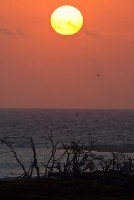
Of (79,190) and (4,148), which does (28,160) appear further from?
(79,190)

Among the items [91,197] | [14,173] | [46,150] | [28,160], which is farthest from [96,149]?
[91,197]

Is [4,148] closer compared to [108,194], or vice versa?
[108,194]

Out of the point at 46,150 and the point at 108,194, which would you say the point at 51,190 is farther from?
the point at 46,150

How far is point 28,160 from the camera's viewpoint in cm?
9181

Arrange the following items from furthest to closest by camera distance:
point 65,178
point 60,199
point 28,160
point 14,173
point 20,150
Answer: point 20,150 < point 28,160 < point 14,173 < point 65,178 < point 60,199

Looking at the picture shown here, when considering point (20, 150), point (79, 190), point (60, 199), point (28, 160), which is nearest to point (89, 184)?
point (79, 190)

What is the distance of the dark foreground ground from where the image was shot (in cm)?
3513

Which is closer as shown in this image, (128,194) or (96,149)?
(128,194)

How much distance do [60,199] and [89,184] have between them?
460 centimetres

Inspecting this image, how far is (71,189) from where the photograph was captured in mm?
37469

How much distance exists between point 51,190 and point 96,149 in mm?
79742

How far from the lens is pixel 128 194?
3756cm

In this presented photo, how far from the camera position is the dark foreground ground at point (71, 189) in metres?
35.1

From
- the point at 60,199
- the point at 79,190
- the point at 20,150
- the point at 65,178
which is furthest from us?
the point at 20,150
